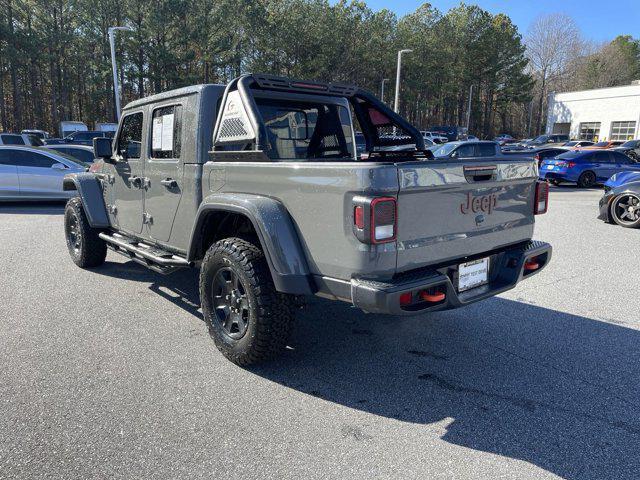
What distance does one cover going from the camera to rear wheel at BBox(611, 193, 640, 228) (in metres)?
9.22

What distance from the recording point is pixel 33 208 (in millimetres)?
11750

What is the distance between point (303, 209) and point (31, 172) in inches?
442

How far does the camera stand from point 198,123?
12.4 ft

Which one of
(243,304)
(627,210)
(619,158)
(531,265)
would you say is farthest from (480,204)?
(619,158)

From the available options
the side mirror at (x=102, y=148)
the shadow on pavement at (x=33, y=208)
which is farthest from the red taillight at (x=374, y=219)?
the shadow on pavement at (x=33, y=208)

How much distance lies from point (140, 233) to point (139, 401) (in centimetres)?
216

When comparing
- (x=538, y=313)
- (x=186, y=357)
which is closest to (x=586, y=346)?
(x=538, y=313)

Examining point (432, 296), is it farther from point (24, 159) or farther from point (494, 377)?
point (24, 159)

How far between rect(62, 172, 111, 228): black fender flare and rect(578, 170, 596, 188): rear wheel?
53.9ft

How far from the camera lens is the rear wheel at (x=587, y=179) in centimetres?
1677

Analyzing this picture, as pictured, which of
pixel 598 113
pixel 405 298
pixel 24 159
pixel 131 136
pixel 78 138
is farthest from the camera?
pixel 598 113

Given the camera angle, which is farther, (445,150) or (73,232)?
(445,150)

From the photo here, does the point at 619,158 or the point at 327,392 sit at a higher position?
the point at 619,158

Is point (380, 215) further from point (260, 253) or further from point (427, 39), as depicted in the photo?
point (427, 39)
